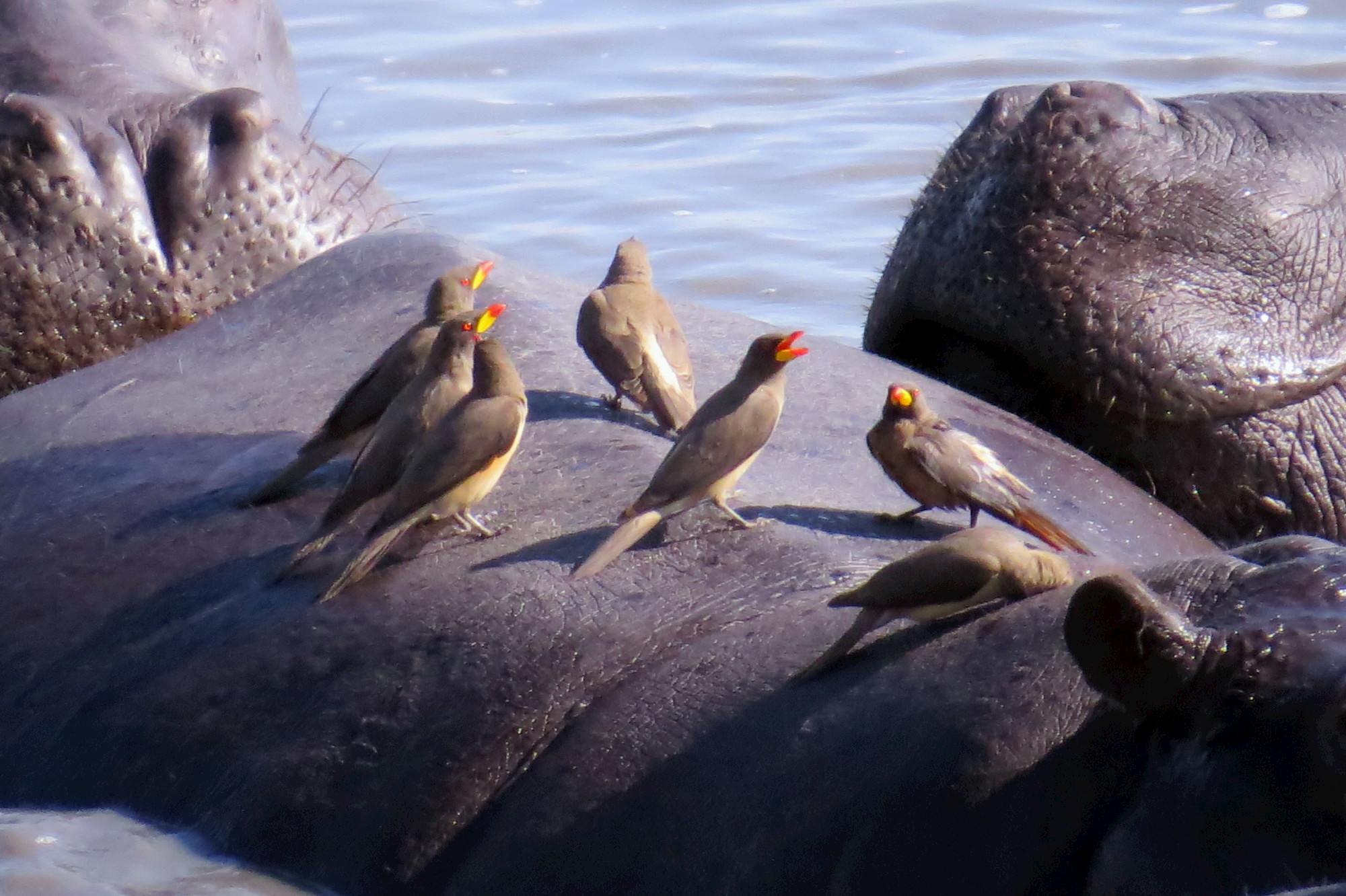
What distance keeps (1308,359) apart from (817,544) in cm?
163

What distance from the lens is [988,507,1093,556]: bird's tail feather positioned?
118 inches

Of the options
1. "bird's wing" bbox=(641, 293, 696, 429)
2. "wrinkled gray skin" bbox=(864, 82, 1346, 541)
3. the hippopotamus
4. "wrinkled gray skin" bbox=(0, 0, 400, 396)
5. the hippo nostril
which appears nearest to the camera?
the hippopotamus

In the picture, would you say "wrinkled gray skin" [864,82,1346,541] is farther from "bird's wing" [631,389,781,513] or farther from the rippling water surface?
the rippling water surface

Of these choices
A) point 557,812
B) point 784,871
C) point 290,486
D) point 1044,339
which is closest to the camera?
point 784,871

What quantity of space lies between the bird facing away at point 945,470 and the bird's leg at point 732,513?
24 centimetres

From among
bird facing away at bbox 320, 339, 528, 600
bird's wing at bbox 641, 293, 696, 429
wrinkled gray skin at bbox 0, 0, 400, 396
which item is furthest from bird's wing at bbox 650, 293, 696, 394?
wrinkled gray skin at bbox 0, 0, 400, 396

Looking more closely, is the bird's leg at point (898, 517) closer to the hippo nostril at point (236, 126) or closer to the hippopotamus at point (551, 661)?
the hippopotamus at point (551, 661)

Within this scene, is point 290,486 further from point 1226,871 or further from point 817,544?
point 1226,871

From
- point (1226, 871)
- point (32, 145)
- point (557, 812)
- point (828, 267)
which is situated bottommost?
point (828, 267)

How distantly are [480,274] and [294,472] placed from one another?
60cm

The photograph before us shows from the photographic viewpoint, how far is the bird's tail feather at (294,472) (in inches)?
128

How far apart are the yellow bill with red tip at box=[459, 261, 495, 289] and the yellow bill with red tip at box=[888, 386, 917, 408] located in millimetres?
871

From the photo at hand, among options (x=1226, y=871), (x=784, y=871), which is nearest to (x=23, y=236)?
(x=784, y=871)

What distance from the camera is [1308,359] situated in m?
4.09
